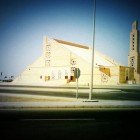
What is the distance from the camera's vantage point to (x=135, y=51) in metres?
68.3

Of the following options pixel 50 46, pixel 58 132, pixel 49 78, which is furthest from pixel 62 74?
pixel 58 132

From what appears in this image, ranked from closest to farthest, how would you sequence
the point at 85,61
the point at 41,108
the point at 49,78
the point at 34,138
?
the point at 34,138, the point at 41,108, the point at 85,61, the point at 49,78

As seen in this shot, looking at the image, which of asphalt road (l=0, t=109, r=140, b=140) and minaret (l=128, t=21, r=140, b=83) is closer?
asphalt road (l=0, t=109, r=140, b=140)

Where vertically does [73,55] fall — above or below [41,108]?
above

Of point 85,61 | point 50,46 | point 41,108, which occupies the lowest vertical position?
point 41,108

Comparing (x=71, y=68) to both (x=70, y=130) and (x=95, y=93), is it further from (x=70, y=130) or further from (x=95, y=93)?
(x=70, y=130)

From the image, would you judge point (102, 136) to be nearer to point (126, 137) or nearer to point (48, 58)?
point (126, 137)

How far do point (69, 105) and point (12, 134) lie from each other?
28.0 ft

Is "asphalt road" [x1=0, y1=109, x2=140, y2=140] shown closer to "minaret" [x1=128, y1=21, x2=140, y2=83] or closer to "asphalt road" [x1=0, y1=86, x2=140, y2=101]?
"asphalt road" [x1=0, y1=86, x2=140, y2=101]

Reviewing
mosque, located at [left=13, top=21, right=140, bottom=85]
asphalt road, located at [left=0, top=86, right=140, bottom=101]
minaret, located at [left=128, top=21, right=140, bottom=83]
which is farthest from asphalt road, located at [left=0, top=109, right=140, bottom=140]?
minaret, located at [left=128, top=21, right=140, bottom=83]

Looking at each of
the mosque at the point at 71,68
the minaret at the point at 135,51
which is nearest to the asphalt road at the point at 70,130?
the mosque at the point at 71,68

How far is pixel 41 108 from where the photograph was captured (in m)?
15.2

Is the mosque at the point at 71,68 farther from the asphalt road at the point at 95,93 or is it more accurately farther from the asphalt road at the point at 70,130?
the asphalt road at the point at 70,130

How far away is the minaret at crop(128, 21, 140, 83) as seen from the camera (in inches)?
2667
